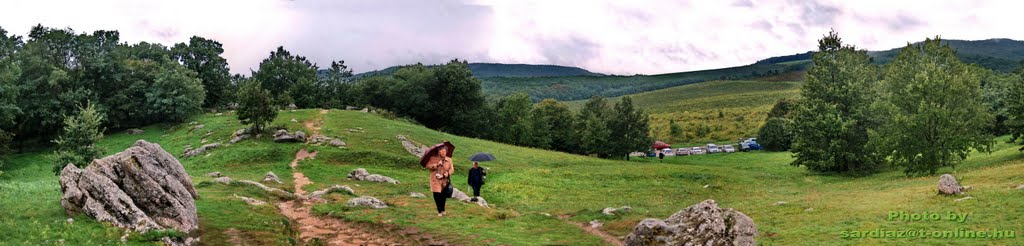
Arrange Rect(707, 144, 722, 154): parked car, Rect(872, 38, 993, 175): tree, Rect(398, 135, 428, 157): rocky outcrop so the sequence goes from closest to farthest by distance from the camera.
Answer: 1. Rect(872, 38, 993, 175): tree
2. Rect(398, 135, 428, 157): rocky outcrop
3. Rect(707, 144, 722, 154): parked car

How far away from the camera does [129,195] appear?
22.9m

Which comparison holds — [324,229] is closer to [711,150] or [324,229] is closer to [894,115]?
[894,115]

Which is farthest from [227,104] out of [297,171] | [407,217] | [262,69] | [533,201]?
[407,217]

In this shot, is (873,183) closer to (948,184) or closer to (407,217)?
(948,184)

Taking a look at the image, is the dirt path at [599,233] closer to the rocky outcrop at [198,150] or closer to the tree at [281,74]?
the rocky outcrop at [198,150]

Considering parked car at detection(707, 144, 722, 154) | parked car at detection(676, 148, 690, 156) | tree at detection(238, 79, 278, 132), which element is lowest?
parked car at detection(676, 148, 690, 156)

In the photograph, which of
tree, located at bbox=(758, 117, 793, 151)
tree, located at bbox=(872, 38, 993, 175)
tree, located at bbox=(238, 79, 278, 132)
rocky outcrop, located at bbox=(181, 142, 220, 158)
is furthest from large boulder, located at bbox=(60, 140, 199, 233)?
tree, located at bbox=(758, 117, 793, 151)

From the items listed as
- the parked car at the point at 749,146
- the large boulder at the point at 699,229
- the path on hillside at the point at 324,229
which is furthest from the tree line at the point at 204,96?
the large boulder at the point at 699,229

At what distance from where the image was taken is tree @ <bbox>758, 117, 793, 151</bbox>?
10562 centimetres

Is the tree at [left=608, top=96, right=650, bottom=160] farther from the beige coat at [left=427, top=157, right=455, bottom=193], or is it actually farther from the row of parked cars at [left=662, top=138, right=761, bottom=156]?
the beige coat at [left=427, top=157, right=455, bottom=193]

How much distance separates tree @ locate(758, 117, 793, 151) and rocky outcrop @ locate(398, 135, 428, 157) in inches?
2758

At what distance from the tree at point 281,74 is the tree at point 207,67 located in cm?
641

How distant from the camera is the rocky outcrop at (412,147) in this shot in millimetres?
61425

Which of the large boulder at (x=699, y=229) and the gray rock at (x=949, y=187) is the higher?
A: the large boulder at (x=699, y=229)
